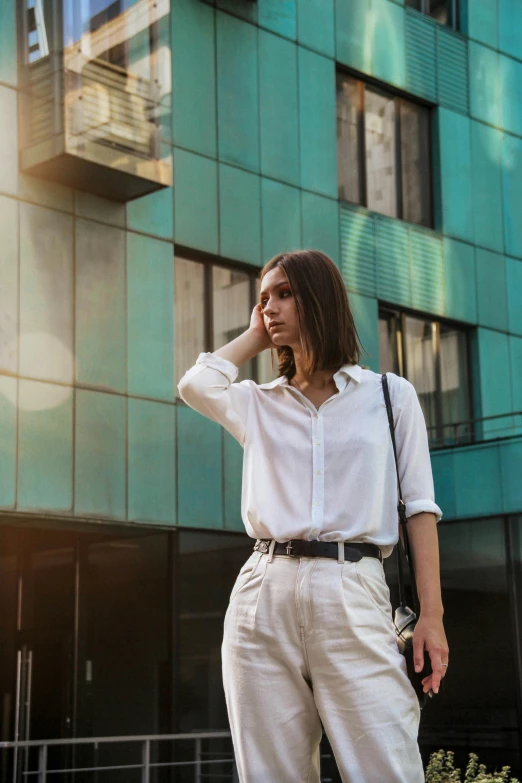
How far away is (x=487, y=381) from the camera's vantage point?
19.2 m

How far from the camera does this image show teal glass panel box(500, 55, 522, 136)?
2059 centimetres

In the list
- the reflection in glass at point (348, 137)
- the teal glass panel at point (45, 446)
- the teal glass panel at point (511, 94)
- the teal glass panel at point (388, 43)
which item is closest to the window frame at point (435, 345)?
the reflection in glass at point (348, 137)

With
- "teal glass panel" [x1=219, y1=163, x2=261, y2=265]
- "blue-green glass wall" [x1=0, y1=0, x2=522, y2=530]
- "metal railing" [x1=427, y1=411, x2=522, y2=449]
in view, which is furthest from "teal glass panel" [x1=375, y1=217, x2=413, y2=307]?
"teal glass panel" [x1=219, y1=163, x2=261, y2=265]

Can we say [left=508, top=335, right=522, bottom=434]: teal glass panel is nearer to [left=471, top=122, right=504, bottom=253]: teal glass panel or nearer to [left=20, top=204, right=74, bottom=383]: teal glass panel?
[left=471, top=122, right=504, bottom=253]: teal glass panel

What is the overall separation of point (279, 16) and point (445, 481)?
6.83 metres

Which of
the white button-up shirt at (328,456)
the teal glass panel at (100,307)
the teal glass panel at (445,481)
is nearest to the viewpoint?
the white button-up shirt at (328,456)

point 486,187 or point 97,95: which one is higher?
point 486,187

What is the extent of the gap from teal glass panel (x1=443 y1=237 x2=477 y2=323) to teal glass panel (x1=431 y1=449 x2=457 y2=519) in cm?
366

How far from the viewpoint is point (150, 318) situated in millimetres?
14977

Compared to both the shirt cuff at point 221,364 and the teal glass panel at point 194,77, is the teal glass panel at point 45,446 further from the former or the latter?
the shirt cuff at point 221,364

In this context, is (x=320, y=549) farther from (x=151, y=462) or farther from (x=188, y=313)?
(x=188, y=313)

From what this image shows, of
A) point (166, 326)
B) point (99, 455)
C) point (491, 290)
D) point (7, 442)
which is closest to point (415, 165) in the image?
point (491, 290)

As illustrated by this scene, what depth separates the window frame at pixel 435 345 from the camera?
60.4 ft

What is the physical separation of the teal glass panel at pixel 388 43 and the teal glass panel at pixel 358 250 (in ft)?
7.80
